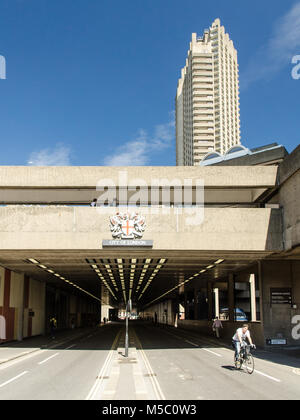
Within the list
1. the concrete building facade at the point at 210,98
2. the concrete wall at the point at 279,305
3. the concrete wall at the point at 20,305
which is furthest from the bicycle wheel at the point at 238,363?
the concrete building facade at the point at 210,98

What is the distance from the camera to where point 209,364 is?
719 inches

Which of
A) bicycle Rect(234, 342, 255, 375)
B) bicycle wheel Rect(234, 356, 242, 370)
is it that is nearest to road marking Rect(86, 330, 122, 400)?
bicycle wheel Rect(234, 356, 242, 370)

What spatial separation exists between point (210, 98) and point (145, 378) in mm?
152693

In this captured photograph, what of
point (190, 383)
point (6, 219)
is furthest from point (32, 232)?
point (190, 383)

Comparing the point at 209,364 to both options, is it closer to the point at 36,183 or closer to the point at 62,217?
the point at 62,217

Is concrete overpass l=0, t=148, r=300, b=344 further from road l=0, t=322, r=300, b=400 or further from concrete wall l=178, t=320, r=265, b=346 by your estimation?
road l=0, t=322, r=300, b=400

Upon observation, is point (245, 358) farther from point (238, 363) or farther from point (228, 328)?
point (228, 328)

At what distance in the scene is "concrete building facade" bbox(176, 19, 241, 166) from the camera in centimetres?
15450

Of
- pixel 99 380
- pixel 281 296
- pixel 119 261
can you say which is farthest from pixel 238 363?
pixel 119 261

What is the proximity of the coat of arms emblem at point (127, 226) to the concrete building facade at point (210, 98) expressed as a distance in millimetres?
127534

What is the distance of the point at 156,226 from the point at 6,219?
7671mm

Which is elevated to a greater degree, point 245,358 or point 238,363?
point 245,358

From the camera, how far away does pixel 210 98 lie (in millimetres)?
158125

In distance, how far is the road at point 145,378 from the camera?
11.2m
